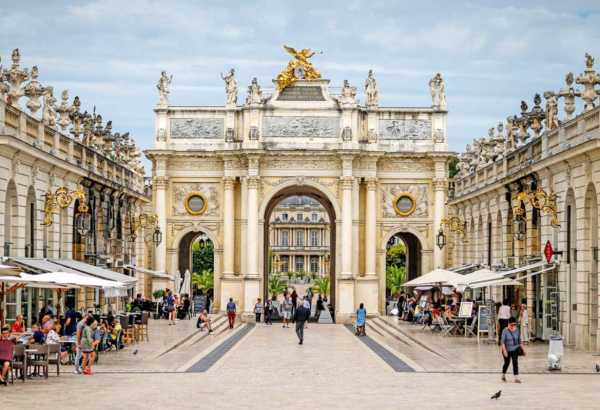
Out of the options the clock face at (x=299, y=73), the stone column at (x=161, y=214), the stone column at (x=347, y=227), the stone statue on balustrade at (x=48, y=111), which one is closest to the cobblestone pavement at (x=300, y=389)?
the stone statue on balustrade at (x=48, y=111)

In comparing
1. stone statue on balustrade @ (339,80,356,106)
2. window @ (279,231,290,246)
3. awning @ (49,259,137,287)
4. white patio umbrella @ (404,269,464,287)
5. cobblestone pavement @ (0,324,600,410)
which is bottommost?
cobblestone pavement @ (0,324,600,410)

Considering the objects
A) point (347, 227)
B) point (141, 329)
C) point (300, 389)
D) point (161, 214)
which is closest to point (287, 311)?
point (347, 227)

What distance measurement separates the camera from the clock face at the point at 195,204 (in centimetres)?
5984

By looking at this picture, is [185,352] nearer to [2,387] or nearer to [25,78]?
[25,78]

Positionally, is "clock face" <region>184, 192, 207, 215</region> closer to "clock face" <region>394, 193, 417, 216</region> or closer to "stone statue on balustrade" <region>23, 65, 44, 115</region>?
"clock face" <region>394, 193, 417, 216</region>

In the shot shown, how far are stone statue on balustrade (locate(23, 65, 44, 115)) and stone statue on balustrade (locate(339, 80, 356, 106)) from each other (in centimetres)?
2392

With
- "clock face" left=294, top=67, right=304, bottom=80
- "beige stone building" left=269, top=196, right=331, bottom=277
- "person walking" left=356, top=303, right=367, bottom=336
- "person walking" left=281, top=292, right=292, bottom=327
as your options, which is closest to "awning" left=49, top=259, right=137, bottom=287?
"person walking" left=356, top=303, right=367, bottom=336

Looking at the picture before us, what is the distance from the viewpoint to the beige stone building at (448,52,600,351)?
32.6 m

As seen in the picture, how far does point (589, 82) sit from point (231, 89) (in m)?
29.0

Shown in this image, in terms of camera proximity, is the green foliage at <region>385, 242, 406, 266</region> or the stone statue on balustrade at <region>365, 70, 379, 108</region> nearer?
the stone statue on balustrade at <region>365, 70, 379, 108</region>

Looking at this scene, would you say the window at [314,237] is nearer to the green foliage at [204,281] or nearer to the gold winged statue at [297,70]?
the green foliage at [204,281]

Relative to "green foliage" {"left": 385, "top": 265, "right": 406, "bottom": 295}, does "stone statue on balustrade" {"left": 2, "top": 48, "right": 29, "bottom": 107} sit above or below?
above

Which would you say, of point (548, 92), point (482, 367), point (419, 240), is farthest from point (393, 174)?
point (482, 367)

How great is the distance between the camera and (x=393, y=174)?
195ft
